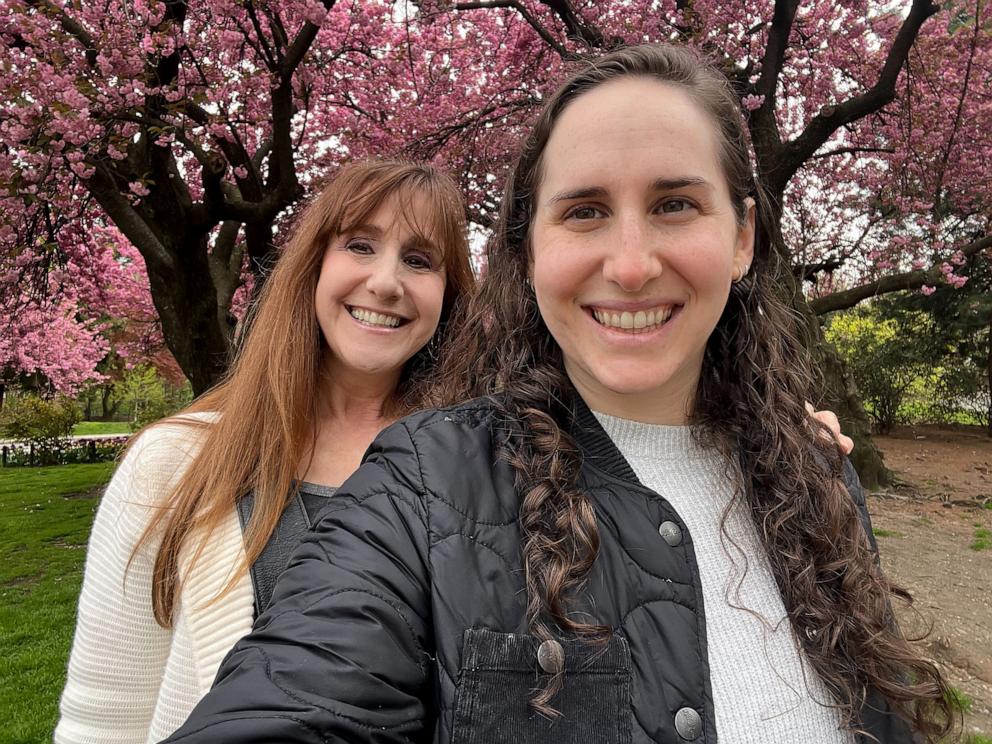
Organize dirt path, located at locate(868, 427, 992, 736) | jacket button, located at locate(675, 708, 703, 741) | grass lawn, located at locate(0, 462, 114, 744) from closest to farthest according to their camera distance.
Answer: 1. jacket button, located at locate(675, 708, 703, 741)
2. dirt path, located at locate(868, 427, 992, 736)
3. grass lawn, located at locate(0, 462, 114, 744)

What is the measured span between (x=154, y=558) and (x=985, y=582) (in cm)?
668

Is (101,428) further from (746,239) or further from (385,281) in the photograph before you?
(746,239)

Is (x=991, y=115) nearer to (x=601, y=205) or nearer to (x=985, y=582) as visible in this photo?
(x=985, y=582)

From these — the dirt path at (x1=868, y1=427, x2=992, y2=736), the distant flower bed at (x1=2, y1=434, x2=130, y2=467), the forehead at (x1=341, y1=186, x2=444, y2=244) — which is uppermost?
the forehead at (x1=341, y1=186, x2=444, y2=244)

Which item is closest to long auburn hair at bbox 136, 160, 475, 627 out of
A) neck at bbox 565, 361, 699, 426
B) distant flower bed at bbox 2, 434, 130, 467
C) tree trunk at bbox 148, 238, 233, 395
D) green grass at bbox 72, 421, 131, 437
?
neck at bbox 565, 361, 699, 426

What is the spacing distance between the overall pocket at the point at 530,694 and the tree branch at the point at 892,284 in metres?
9.40

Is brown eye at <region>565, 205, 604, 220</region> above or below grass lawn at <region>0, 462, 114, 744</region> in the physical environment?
above

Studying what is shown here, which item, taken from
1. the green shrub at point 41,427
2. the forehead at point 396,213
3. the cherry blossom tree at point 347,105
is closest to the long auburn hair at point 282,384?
the forehead at point 396,213

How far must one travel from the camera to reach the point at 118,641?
152cm

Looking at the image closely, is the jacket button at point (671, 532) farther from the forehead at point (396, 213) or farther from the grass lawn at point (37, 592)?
the grass lawn at point (37, 592)

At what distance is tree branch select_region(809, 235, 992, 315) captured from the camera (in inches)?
339

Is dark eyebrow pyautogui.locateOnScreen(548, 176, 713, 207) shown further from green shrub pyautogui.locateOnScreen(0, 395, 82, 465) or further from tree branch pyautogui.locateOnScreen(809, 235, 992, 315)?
green shrub pyautogui.locateOnScreen(0, 395, 82, 465)

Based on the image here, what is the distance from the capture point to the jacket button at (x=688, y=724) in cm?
96

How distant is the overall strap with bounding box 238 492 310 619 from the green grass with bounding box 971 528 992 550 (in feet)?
24.4
